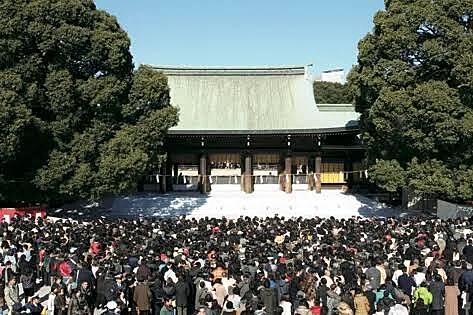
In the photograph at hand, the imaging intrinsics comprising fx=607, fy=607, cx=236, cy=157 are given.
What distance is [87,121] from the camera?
2572 cm

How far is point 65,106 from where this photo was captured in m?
24.6

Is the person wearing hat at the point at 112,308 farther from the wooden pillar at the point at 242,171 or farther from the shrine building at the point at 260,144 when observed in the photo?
the wooden pillar at the point at 242,171

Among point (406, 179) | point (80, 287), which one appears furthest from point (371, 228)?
point (80, 287)

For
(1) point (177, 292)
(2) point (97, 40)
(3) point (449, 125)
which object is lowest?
(1) point (177, 292)

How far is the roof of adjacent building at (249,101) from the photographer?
35375 mm

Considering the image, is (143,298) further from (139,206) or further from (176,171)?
(176,171)

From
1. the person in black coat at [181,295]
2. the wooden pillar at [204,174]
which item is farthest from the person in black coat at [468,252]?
the wooden pillar at [204,174]

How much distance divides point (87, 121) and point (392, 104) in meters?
12.6

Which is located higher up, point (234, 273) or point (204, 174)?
point (204, 174)

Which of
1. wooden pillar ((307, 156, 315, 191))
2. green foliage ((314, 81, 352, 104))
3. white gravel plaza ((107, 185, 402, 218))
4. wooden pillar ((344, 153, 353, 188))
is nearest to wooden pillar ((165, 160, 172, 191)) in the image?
white gravel plaza ((107, 185, 402, 218))

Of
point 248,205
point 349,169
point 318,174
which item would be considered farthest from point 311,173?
point 248,205

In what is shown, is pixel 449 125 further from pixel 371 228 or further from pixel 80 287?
pixel 80 287

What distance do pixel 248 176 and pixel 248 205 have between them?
9.55 ft

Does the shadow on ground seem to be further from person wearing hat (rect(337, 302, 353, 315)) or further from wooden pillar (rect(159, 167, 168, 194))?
person wearing hat (rect(337, 302, 353, 315))
